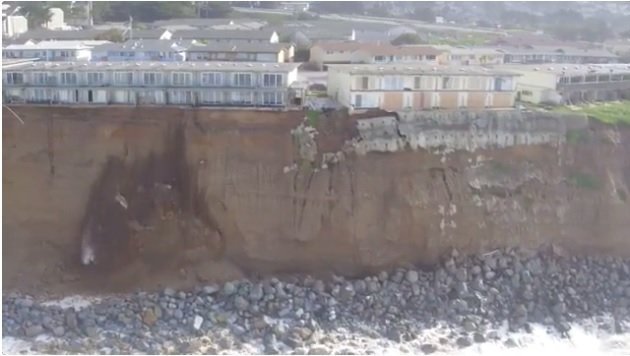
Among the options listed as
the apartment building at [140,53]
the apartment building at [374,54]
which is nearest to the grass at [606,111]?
the apartment building at [374,54]

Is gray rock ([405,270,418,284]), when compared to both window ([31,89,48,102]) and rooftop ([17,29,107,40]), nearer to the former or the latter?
window ([31,89,48,102])

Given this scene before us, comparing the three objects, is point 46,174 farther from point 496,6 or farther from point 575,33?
point 496,6

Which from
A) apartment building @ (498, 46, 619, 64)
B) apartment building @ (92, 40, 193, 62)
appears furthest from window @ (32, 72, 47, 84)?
apartment building @ (498, 46, 619, 64)

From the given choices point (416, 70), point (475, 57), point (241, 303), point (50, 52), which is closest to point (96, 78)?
point (50, 52)

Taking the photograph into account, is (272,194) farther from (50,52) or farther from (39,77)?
(50,52)

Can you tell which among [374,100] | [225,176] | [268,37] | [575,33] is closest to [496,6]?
[575,33]

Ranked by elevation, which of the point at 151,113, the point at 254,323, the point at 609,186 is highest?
the point at 151,113
